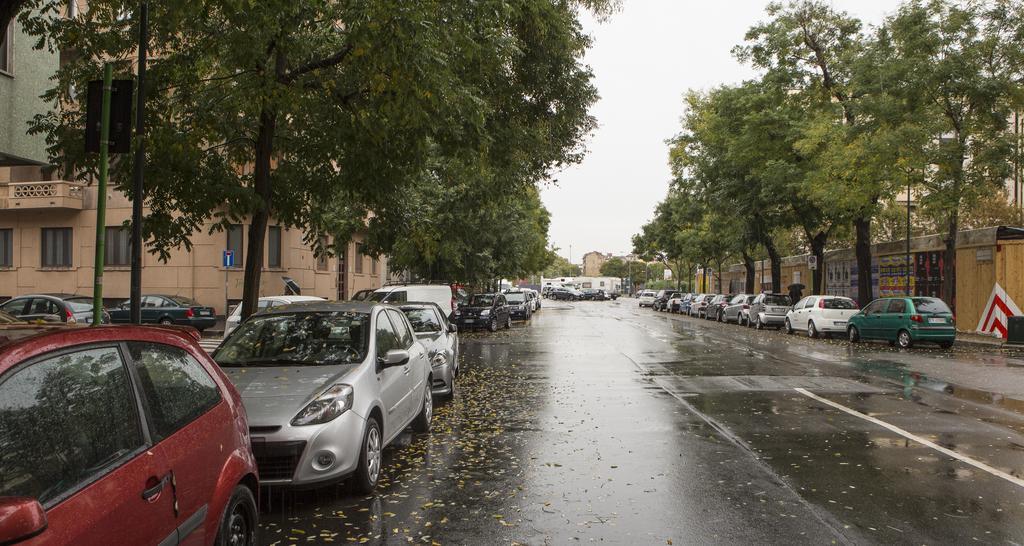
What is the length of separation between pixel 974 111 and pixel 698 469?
20956 mm

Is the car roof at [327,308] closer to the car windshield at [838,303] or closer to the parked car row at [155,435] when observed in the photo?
the parked car row at [155,435]

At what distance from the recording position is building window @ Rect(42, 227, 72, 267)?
1193 inches

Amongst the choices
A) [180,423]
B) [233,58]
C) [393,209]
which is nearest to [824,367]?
[393,209]

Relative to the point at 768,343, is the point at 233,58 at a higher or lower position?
higher

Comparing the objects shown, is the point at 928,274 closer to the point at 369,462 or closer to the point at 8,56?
the point at 369,462

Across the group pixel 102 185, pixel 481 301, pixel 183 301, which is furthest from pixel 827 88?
pixel 102 185

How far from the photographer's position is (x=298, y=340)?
7250 millimetres

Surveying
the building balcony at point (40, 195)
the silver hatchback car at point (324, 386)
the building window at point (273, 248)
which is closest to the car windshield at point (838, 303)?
the building window at point (273, 248)

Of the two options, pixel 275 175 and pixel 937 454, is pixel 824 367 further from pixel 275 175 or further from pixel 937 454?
pixel 275 175

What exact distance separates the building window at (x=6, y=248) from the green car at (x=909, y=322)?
32.4 metres

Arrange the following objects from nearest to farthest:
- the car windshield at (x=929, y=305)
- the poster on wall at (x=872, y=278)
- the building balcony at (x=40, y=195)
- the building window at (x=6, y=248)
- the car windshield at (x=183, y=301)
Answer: the car windshield at (x=929, y=305) → the car windshield at (x=183, y=301) → the building balcony at (x=40, y=195) → the building window at (x=6, y=248) → the poster on wall at (x=872, y=278)

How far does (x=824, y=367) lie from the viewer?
51.7 ft

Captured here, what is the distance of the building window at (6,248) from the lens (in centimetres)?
3081

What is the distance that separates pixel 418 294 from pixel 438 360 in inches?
575
